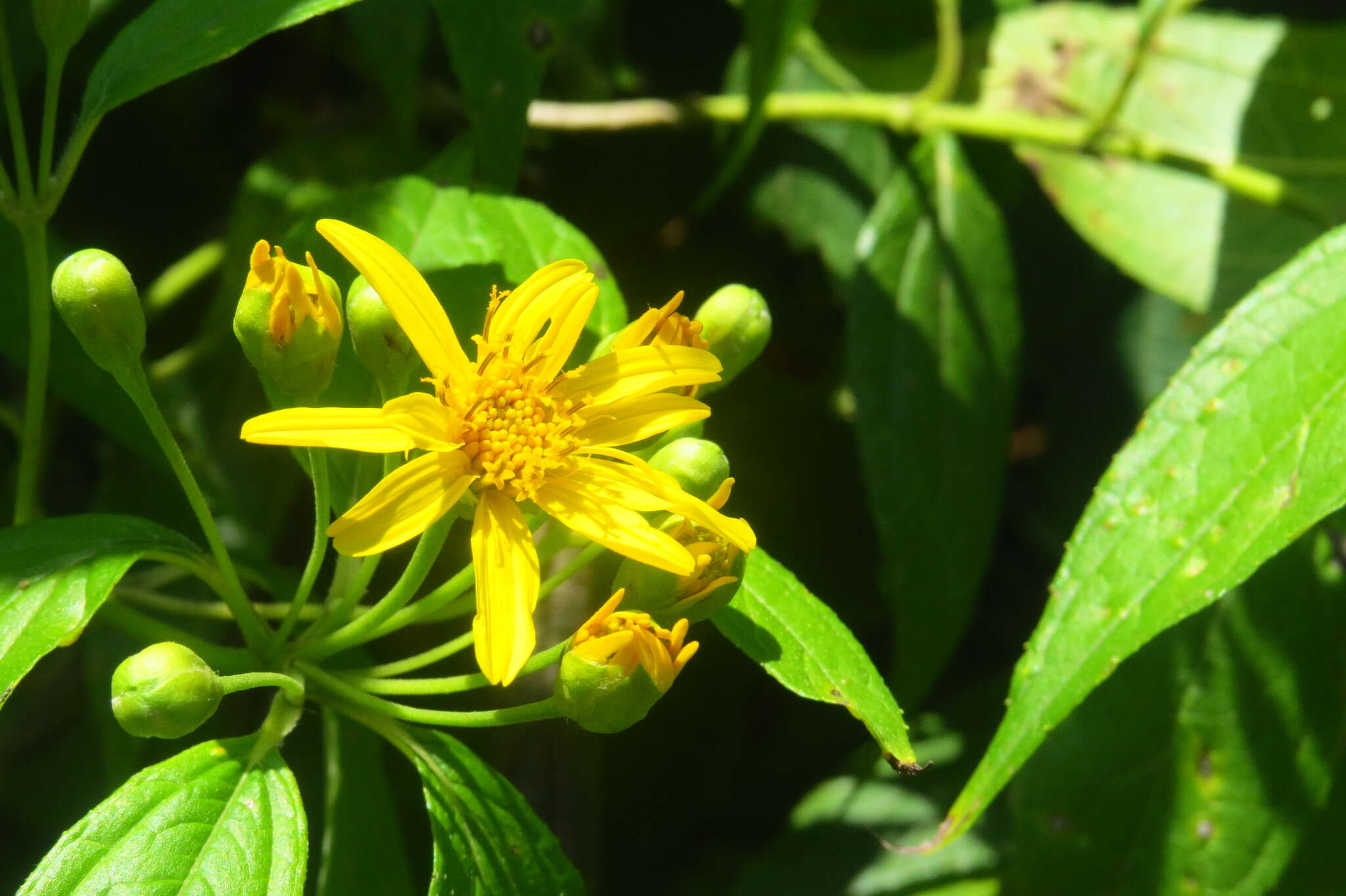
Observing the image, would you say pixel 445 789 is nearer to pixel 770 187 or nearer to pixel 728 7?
pixel 770 187

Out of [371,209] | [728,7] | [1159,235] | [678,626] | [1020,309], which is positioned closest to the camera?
[678,626]

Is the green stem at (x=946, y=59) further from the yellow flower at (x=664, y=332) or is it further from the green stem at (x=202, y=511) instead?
the green stem at (x=202, y=511)

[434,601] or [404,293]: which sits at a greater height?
[404,293]

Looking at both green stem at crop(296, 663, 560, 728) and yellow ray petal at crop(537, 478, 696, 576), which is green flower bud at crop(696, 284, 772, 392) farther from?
green stem at crop(296, 663, 560, 728)

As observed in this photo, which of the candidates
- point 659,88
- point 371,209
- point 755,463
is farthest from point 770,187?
point 371,209

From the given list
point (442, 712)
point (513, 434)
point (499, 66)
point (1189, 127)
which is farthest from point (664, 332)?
Answer: point (1189, 127)

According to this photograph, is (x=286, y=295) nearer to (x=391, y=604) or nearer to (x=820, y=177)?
(x=391, y=604)

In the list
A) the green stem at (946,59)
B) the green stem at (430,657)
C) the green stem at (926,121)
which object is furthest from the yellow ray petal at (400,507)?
the green stem at (946,59)
